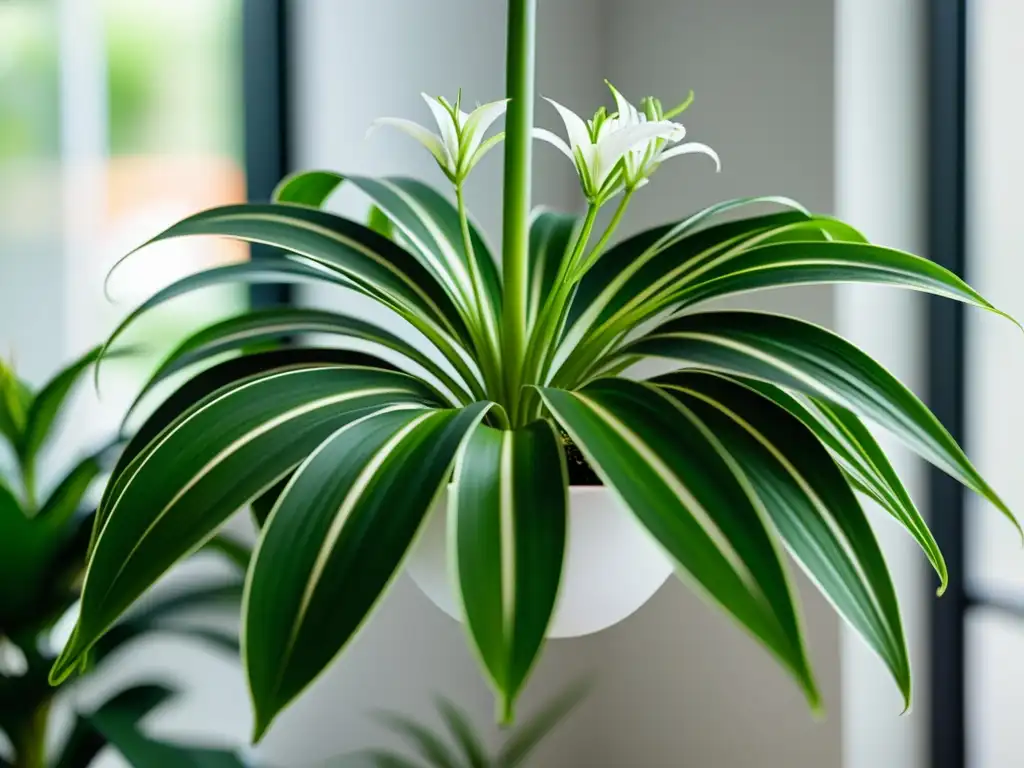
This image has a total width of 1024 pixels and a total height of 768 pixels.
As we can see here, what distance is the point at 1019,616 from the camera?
155 cm

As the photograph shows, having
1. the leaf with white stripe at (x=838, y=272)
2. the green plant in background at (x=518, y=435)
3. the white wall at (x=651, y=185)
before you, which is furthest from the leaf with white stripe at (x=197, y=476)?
the white wall at (x=651, y=185)

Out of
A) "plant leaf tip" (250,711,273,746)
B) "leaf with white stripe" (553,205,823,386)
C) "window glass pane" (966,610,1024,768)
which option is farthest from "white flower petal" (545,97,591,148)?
"window glass pane" (966,610,1024,768)

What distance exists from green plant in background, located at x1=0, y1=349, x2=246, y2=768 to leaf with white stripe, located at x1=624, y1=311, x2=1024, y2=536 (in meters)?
0.72

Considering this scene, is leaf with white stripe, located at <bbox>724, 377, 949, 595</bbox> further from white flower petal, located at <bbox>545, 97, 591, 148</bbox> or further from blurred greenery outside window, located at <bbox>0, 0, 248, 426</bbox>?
blurred greenery outside window, located at <bbox>0, 0, 248, 426</bbox>

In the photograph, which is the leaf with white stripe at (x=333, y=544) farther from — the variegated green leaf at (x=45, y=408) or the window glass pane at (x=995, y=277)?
the window glass pane at (x=995, y=277)

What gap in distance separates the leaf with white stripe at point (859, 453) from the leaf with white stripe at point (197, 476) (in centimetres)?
25

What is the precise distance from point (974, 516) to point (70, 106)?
1.55 metres

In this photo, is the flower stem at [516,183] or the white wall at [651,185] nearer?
the flower stem at [516,183]

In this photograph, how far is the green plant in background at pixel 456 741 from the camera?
54.3 inches

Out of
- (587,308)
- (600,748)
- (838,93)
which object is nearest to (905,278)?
(587,308)

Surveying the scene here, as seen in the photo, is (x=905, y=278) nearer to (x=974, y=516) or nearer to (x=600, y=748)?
(x=974, y=516)

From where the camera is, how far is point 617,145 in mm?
584

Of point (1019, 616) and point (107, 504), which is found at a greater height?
point (107, 504)

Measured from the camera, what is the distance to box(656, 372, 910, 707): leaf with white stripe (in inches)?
18.0
